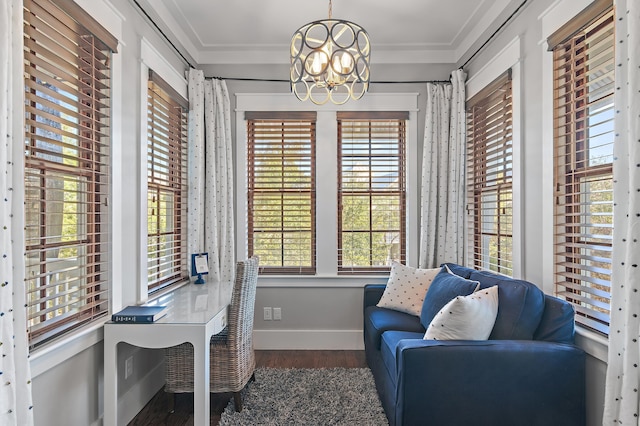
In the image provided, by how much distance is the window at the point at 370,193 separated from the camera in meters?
3.70

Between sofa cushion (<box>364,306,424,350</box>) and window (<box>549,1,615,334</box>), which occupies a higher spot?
window (<box>549,1,615,334</box>)

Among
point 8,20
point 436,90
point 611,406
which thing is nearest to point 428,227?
point 436,90

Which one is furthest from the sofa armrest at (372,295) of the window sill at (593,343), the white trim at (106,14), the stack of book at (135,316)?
the white trim at (106,14)

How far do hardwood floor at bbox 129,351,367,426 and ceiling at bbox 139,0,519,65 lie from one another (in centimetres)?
270

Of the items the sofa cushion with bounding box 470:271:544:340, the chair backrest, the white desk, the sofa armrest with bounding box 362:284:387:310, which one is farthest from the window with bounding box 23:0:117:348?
the sofa cushion with bounding box 470:271:544:340

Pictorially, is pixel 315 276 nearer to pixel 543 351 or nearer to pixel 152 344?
pixel 152 344

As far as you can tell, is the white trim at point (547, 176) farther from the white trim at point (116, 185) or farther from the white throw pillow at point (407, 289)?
the white trim at point (116, 185)

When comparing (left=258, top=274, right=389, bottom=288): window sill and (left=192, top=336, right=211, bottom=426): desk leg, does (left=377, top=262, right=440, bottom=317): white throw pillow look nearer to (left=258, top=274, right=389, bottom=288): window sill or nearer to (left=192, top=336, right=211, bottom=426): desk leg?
(left=258, top=274, right=389, bottom=288): window sill

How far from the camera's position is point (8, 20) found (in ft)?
4.41

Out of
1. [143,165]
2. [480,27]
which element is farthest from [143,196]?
[480,27]

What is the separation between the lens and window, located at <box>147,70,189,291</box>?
9.30 feet

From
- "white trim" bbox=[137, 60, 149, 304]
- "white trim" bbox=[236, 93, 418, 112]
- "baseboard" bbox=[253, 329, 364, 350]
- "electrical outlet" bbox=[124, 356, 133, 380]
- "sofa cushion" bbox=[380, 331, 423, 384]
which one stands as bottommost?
"baseboard" bbox=[253, 329, 364, 350]

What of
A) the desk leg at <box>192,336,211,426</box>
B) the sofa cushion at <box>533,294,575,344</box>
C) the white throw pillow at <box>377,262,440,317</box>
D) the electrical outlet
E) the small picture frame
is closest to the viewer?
the sofa cushion at <box>533,294,575,344</box>

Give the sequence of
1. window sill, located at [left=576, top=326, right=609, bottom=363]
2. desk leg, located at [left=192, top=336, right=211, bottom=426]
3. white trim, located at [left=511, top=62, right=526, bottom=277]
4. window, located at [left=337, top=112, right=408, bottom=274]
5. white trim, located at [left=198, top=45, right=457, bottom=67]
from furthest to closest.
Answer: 1. window, located at [left=337, top=112, right=408, bottom=274]
2. white trim, located at [left=198, top=45, right=457, bottom=67]
3. white trim, located at [left=511, top=62, right=526, bottom=277]
4. desk leg, located at [left=192, top=336, right=211, bottom=426]
5. window sill, located at [left=576, top=326, right=609, bottom=363]
